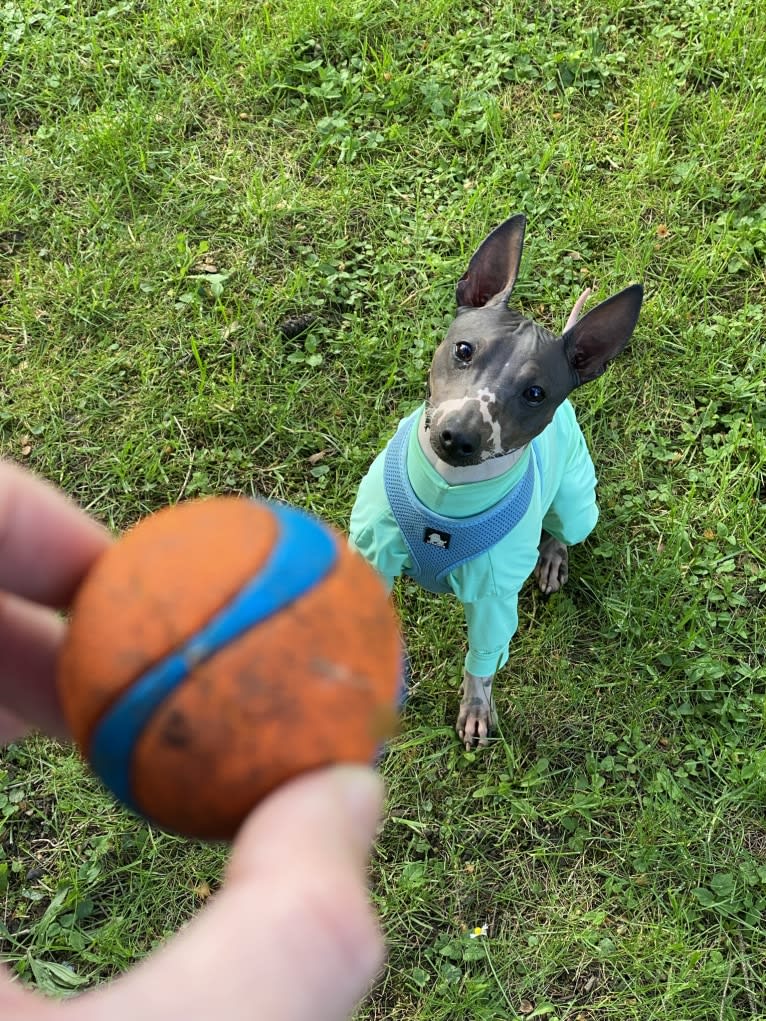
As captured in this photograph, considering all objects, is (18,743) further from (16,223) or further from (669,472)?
(669,472)

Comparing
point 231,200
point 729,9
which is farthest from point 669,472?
point 729,9

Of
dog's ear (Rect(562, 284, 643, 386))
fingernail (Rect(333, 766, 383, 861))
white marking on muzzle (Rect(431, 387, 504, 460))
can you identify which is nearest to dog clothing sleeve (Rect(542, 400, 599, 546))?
dog's ear (Rect(562, 284, 643, 386))

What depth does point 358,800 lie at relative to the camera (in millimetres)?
1270

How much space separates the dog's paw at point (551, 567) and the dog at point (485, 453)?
58 centimetres

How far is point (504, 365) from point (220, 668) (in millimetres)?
1604

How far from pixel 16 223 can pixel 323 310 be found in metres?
1.45

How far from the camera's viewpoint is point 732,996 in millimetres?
3014

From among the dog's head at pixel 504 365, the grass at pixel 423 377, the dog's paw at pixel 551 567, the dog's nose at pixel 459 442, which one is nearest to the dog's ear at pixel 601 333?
the dog's head at pixel 504 365

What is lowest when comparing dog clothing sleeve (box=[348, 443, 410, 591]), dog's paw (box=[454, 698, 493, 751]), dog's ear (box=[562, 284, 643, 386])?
dog's paw (box=[454, 698, 493, 751])

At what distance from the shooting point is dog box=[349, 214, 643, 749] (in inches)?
103

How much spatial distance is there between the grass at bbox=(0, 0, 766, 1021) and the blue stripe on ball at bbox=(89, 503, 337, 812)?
1845mm

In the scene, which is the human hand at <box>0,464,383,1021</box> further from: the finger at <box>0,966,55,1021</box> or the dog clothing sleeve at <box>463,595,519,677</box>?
the dog clothing sleeve at <box>463,595,519,677</box>

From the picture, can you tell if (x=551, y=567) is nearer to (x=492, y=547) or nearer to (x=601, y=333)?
(x=492, y=547)

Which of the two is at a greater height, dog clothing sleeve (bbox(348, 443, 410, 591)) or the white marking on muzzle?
the white marking on muzzle
